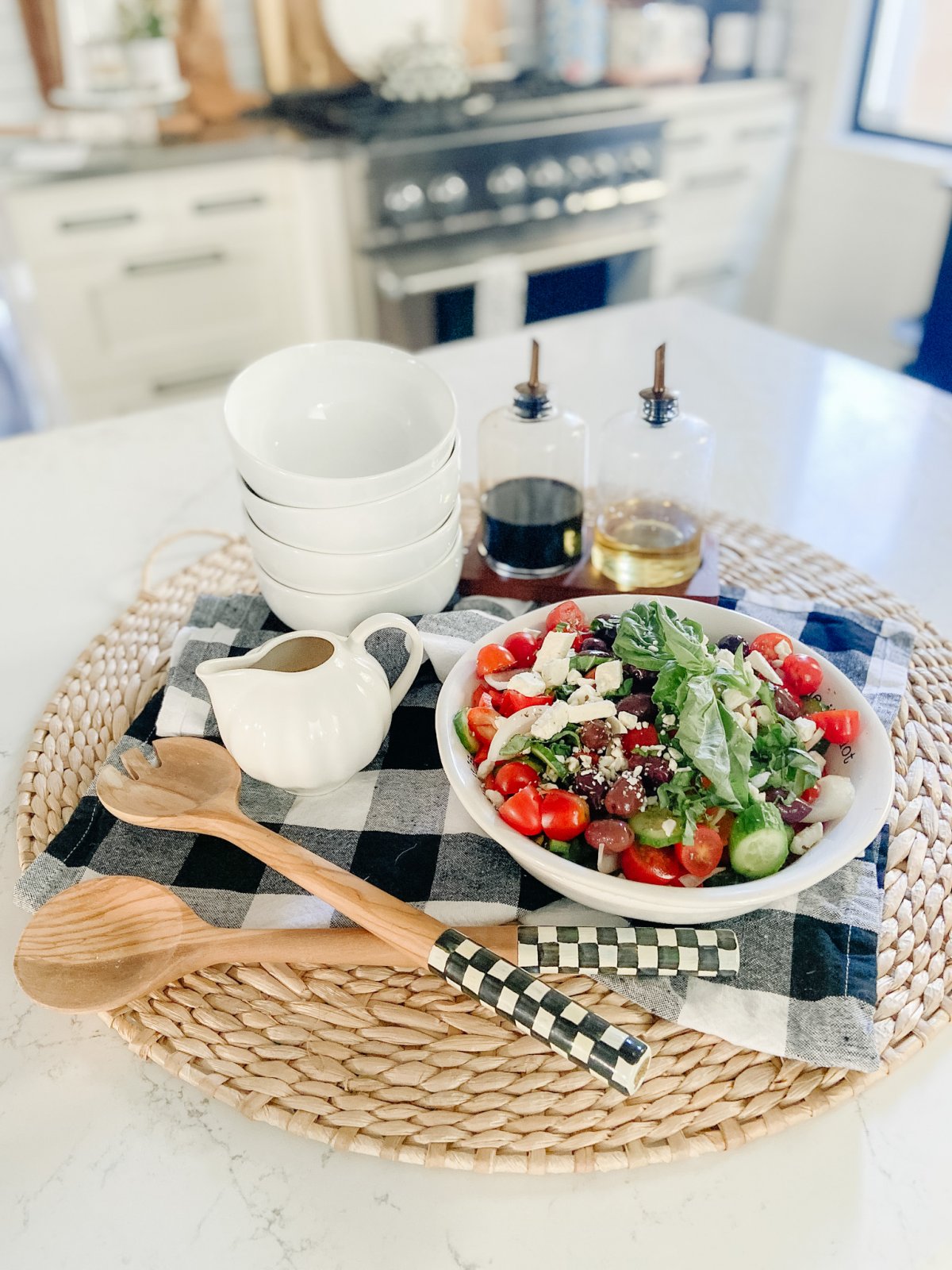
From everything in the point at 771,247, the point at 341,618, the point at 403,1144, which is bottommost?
the point at 771,247

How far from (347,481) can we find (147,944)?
1.19ft

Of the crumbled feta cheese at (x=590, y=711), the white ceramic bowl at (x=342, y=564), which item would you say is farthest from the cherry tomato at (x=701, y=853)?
the white ceramic bowl at (x=342, y=564)

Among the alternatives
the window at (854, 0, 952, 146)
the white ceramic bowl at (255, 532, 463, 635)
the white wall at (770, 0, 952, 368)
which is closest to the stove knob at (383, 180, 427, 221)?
the white wall at (770, 0, 952, 368)

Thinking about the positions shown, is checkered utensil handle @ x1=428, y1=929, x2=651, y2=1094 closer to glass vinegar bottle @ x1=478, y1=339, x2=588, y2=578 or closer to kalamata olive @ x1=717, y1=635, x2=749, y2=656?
kalamata olive @ x1=717, y1=635, x2=749, y2=656

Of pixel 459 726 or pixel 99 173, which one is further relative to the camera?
pixel 99 173

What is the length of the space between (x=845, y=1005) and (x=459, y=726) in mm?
309

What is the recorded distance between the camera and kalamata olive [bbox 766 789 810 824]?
63cm

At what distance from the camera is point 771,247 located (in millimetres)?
3252

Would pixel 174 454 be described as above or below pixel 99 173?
below

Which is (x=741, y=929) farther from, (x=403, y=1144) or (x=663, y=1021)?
(x=403, y=1144)

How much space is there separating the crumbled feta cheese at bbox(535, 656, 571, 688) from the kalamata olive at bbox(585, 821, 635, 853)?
0.42 ft

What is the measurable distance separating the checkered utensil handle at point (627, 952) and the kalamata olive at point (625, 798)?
7cm

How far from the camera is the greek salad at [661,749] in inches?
24.2

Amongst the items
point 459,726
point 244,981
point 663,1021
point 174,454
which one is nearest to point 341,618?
point 459,726
